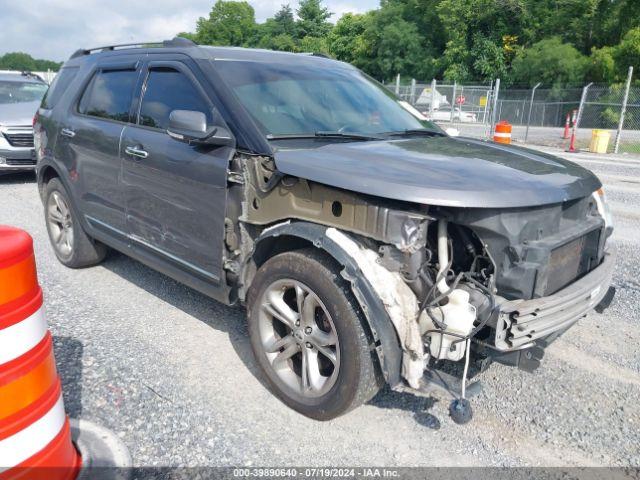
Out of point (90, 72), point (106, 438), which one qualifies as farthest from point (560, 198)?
point (90, 72)

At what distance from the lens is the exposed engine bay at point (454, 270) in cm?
253

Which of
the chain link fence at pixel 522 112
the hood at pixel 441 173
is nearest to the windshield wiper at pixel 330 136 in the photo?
the hood at pixel 441 173

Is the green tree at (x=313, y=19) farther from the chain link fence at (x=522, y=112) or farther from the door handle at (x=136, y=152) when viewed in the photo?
the door handle at (x=136, y=152)

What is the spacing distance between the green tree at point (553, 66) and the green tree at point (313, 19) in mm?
44432

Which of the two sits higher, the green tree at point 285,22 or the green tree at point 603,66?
the green tree at point 285,22

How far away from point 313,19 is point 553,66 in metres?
49.2

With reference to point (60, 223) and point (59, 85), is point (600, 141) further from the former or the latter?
point (60, 223)

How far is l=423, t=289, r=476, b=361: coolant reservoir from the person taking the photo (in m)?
2.51

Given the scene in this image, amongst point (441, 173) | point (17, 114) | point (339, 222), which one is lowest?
point (17, 114)

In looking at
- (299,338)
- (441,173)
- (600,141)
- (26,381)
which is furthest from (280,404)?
(600,141)

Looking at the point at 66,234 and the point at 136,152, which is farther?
the point at 66,234

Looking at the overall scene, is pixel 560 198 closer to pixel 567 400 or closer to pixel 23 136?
pixel 567 400

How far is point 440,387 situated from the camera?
260 cm

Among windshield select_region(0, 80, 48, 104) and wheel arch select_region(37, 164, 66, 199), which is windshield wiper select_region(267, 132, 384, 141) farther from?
windshield select_region(0, 80, 48, 104)
